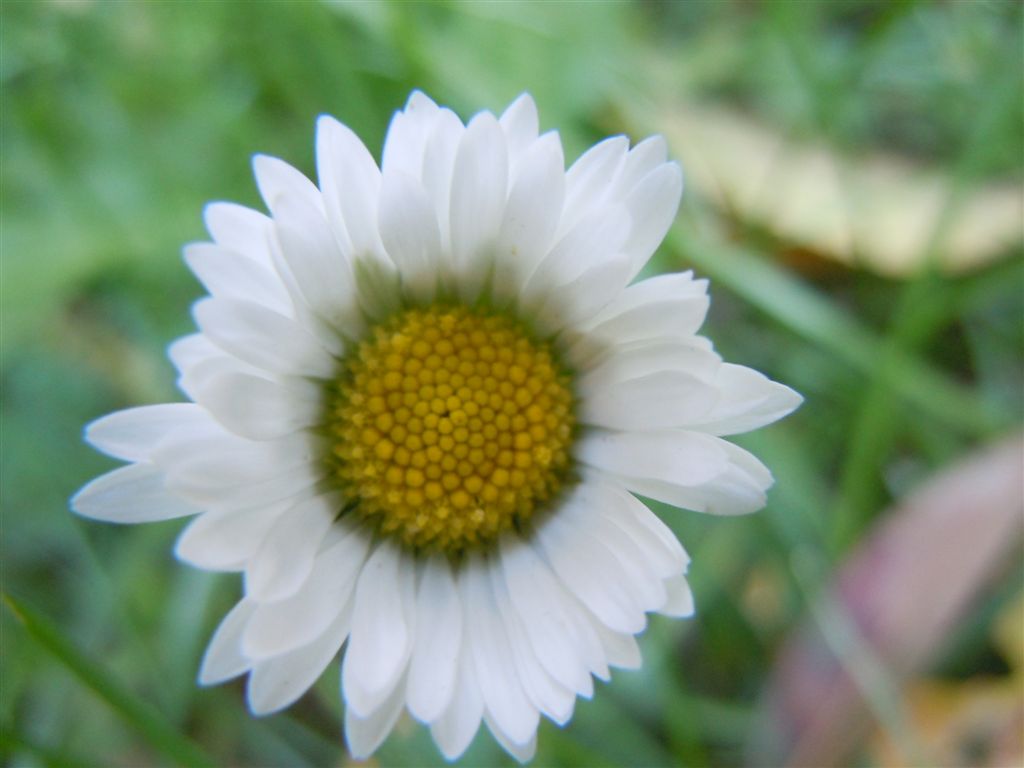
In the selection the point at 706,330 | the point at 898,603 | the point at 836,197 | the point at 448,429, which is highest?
the point at 448,429

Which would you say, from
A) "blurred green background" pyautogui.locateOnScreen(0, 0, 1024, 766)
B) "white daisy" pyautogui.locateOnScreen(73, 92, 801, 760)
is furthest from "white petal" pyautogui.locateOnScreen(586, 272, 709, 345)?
"blurred green background" pyautogui.locateOnScreen(0, 0, 1024, 766)

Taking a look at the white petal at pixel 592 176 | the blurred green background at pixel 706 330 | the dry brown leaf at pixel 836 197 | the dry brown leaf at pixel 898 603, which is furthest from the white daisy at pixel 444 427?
the dry brown leaf at pixel 836 197

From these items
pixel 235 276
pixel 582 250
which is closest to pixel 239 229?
pixel 235 276

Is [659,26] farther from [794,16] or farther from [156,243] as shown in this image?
[156,243]

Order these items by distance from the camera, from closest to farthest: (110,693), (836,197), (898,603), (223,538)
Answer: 1. (223,538)
2. (110,693)
3. (898,603)
4. (836,197)

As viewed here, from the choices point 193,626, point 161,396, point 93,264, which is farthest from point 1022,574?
point 93,264

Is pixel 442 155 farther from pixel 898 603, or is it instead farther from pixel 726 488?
A: pixel 898 603
